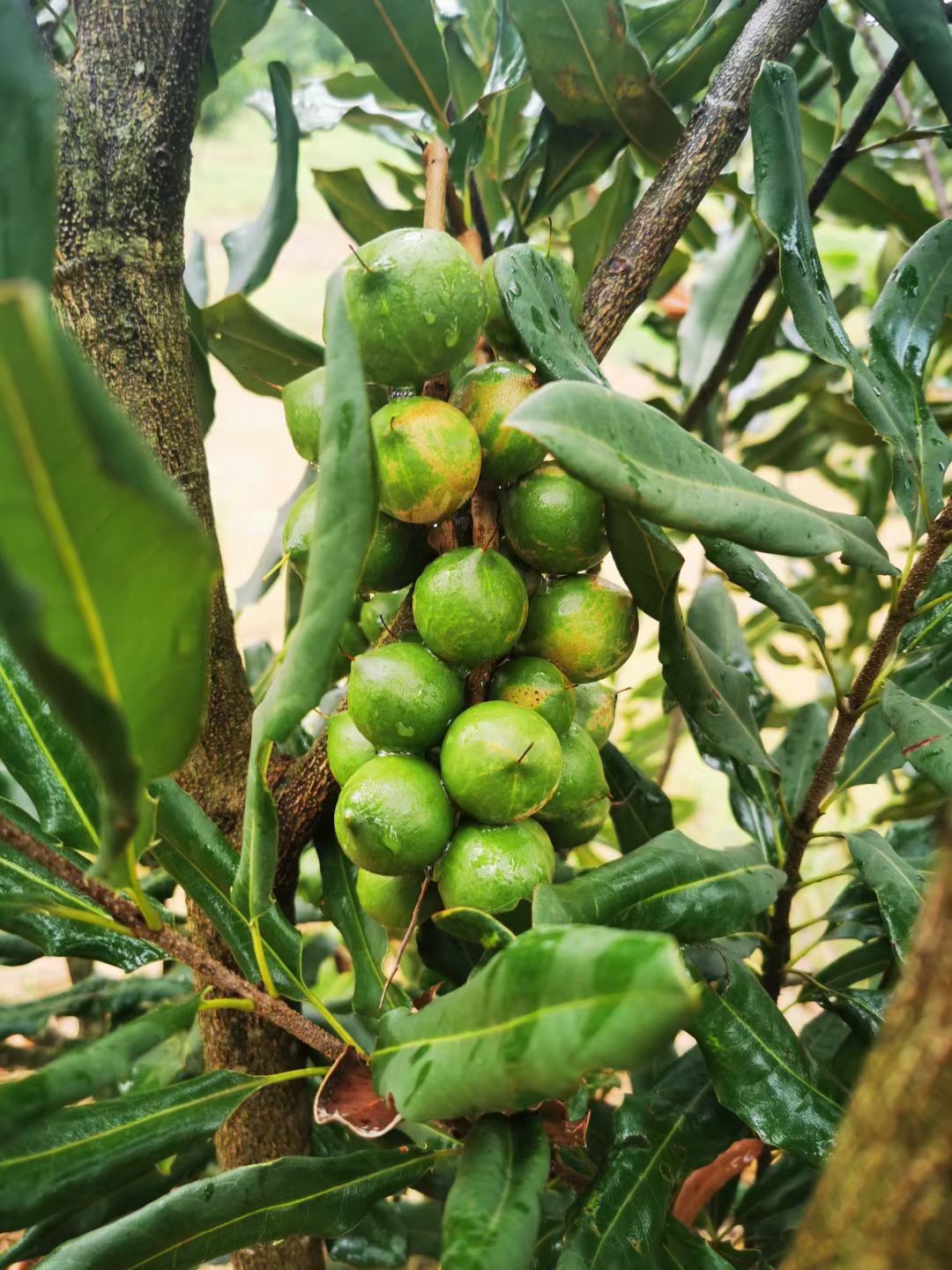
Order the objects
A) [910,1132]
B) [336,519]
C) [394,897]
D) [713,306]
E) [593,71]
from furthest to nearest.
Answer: [713,306], [593,71], [394,897], [336,519], [910,1132]

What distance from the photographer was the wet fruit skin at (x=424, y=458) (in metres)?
0.50

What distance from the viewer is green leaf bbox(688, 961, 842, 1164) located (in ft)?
1.83

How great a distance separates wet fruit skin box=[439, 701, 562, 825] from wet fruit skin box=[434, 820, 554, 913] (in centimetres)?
1

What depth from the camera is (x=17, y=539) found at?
0.92 ft

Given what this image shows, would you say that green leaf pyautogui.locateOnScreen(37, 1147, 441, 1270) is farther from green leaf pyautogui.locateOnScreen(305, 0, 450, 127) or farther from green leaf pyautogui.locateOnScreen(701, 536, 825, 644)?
green leaf pyautogui.locateOnScreen(305, 0, 450, 127)

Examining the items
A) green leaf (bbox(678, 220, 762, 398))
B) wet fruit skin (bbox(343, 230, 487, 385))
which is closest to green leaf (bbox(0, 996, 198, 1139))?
wet fruit skin (bbox(343, 230, 487, 385))

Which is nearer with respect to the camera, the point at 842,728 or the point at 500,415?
the point at 500,415

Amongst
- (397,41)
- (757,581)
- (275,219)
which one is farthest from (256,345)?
(757,581)

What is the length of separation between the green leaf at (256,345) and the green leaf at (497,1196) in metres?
0.57

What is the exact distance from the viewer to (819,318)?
612mm

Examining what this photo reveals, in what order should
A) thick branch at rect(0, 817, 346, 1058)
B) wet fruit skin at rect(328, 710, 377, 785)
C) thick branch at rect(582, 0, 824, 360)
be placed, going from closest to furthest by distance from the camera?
thick branch at rect(0, 817, 346, 1058) → wet fruit skin at rect(328, 710, 377, 785) → thick branch at rect(582, 0, 824, 360)

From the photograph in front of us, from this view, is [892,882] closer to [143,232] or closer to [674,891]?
[674,891]

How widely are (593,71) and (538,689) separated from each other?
502 mm

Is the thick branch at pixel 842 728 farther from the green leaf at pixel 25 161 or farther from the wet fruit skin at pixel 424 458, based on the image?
the green leaf at pixel 25 161
